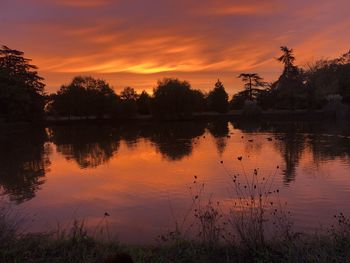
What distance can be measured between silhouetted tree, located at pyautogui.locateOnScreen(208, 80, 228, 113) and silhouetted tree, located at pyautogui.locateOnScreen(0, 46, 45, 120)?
38.7 m

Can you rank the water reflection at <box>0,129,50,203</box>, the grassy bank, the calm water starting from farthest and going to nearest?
the water reflection at <box>0,129,50,203</box> → the calm water → the grassy bank

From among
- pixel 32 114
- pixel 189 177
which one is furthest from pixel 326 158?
pixel 32 114

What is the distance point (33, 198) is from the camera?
16016 millimetres

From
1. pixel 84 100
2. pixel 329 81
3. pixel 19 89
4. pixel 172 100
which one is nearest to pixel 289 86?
pixel 329 81

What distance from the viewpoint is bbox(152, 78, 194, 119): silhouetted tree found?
289ft

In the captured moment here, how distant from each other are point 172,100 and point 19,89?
31690mm

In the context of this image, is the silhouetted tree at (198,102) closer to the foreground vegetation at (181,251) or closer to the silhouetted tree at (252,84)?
the silhouetted tree at (252,84)

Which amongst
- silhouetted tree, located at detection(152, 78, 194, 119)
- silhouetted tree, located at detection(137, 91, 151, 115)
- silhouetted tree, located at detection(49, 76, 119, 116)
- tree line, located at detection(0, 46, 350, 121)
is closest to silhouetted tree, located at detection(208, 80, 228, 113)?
tree line, located at detection(0, 46, 350, 121)

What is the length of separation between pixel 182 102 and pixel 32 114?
3058 cm

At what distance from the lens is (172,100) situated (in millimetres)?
88062

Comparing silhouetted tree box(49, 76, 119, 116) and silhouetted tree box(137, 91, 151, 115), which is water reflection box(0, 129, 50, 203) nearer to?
silhouetted tree box(49, 76, 119, 116)

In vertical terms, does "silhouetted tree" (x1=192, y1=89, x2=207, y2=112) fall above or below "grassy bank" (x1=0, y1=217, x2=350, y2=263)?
above

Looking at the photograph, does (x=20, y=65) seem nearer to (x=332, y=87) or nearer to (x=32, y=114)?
(x=32, y=114)

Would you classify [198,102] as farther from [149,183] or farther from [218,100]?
[149,183]
